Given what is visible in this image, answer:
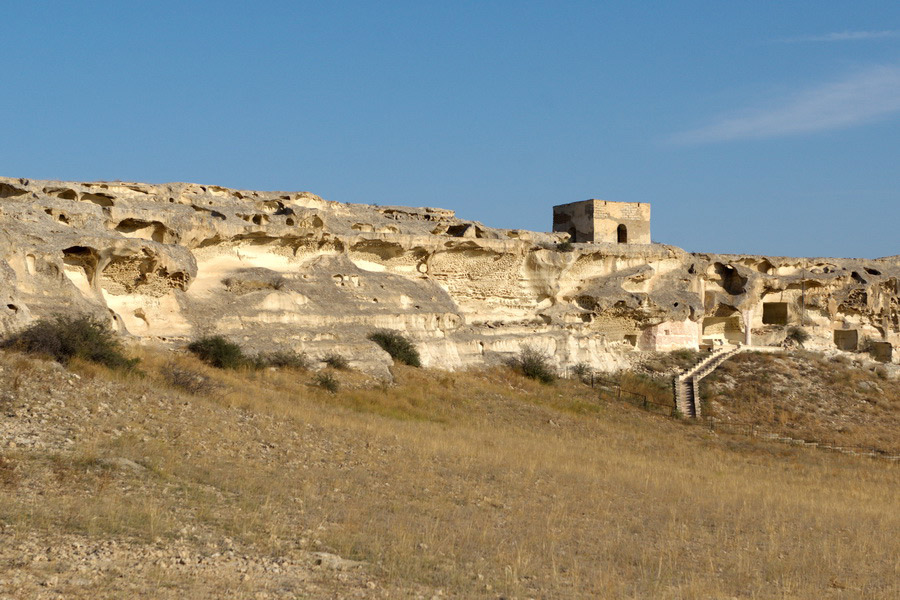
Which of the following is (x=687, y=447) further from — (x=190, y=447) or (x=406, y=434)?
(x=190, y=447)

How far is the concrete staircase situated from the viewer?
27.0m

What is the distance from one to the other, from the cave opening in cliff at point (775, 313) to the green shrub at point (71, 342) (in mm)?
30296

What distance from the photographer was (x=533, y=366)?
25.6 metres

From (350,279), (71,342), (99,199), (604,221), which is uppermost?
(604,221)

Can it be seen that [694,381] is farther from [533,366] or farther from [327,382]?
[327,382]

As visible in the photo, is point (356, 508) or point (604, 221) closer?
point (356, 508)

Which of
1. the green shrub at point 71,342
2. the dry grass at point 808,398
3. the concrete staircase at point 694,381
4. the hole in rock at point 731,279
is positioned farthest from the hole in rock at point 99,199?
the hole in rock at point 731,279

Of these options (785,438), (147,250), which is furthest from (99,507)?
(785,438)

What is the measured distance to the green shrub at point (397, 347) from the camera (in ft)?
75.4

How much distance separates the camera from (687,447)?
20.3 meters

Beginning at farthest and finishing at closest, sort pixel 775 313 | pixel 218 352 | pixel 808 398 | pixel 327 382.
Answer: pixel 775 313
pixel 808 398
pixel 327 382
pixel 218 352

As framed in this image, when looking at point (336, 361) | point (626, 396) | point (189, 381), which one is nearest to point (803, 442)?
point (626, 396)

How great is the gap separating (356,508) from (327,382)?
32.2 feet

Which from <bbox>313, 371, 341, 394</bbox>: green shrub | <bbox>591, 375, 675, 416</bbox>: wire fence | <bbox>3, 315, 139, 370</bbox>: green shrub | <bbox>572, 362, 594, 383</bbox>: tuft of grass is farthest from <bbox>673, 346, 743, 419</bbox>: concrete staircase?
<bbox>3, 315, 139, 370</bbox>: green shrub
